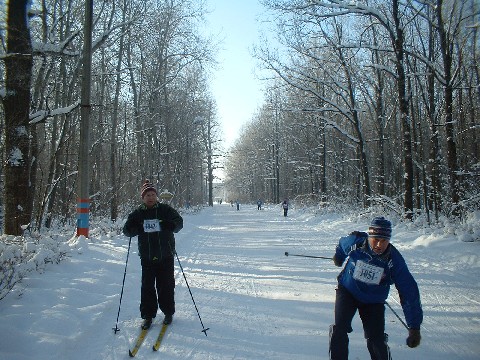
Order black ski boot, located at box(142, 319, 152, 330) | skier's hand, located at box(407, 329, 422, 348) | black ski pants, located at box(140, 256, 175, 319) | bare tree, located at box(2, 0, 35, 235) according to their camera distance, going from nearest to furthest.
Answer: skier's hand, located at box(407, 329, 422, 348) → black ski boot, located at box(142, 319, 152, 330) → black ski pants, located at box(140, 256, 175, 319) → bare tree, located at box(2, 0, 35, 235)

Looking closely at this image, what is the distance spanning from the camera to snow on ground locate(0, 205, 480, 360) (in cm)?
421

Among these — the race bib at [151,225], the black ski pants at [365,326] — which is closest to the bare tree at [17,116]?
the race bib at [151,225]

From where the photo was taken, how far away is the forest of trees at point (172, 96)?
8.13 metres

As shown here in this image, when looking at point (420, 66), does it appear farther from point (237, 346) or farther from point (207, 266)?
point (237, 346)

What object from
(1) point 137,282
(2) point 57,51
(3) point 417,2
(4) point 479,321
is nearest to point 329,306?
(4) point 479,321

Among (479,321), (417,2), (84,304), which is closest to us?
(479,321)

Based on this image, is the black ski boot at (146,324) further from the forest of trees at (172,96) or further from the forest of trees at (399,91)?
the forest of trees at (399,91)

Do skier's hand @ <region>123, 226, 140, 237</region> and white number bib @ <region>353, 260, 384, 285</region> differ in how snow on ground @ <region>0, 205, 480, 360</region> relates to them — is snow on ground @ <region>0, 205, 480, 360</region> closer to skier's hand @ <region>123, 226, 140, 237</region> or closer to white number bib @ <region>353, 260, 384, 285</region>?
white number bib @ <region>353, 260, 384, 285</region>

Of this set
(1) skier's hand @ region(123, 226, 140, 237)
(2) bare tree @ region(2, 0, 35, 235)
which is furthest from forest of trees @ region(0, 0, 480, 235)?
(1) skier's hand @ region(123, 226, 140, 237)

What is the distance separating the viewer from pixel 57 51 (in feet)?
27.0

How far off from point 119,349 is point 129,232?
1.60m

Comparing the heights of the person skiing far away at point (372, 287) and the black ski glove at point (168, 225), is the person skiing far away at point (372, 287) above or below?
below

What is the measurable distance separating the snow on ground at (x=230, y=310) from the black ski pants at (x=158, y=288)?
0.93 ft

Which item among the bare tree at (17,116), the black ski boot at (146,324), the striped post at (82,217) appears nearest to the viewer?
the black ski boot at (146,324)
